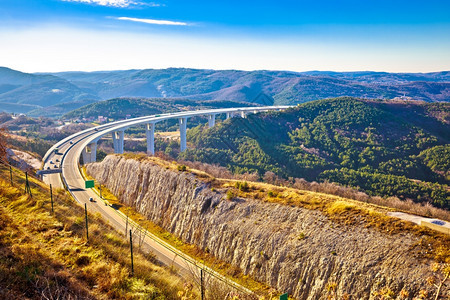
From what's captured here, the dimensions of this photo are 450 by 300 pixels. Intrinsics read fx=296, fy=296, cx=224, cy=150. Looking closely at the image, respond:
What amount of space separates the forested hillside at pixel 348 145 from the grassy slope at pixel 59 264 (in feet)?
191

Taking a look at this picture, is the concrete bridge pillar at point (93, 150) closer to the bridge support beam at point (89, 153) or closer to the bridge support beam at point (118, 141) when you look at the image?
the bridge support beam at point (89, 153)

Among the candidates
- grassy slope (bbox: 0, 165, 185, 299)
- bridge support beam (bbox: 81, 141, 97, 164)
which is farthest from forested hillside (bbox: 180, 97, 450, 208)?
grassy slope (bbox: 0, 165, 185, 299)

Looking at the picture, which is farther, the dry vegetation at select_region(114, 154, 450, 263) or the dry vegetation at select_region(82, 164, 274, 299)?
the dry vegetation at select_region(82, 164, 274, 299)

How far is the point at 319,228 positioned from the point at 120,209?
28.3 meters

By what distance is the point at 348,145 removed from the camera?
92688mm

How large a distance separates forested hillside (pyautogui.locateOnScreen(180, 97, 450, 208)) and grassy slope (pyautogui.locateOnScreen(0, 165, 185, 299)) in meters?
58.1

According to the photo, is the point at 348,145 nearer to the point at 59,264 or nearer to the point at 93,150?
the point at 93,150

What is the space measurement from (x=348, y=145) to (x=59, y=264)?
9218 centimetres

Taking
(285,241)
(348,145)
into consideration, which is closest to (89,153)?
(285,241)

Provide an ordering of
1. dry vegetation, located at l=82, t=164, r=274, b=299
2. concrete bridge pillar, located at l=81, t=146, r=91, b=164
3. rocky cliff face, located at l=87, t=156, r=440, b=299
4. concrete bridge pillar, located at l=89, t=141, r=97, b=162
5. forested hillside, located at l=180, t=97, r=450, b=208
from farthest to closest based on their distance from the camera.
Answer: concrete bridge pillar, located at l=89, t=141, r=97, b=162, concrete bridge pillar, located at l=81, t=146, r=91, b=164, forested hillside, located at l=180, t=97, r=450, b=208, dry vegetation, located at l=82, t=164, r=274, b=299, rocky cliff face, located at l=87, t=156, r=440, b=299

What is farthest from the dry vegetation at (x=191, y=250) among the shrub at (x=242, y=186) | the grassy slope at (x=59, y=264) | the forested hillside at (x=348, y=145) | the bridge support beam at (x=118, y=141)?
the bridge support beam at (x=118, y=141)

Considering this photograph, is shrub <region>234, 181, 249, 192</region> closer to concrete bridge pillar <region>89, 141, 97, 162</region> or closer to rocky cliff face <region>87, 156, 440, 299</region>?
rocky cliff face <region>87, 156, 440, 299</region>

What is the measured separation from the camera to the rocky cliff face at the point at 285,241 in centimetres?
2047

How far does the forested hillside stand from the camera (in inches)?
2800
